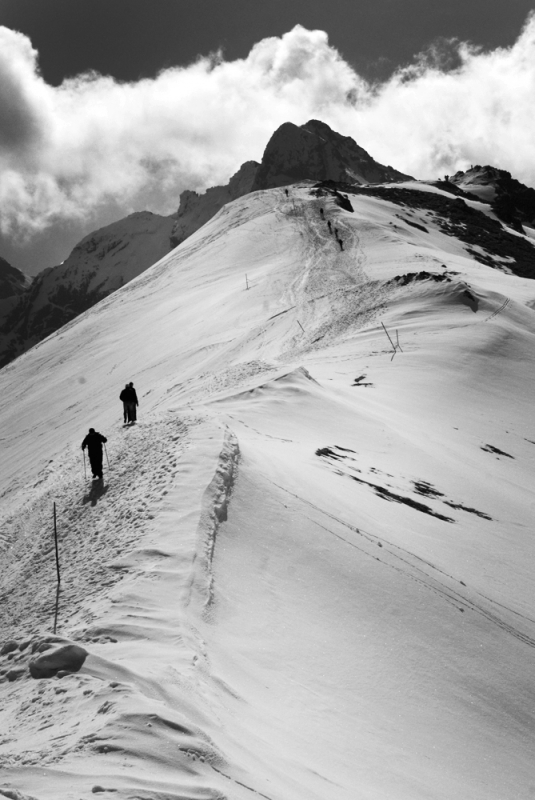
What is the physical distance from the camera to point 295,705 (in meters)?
7.27

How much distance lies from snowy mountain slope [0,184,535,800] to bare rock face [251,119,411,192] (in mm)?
146143

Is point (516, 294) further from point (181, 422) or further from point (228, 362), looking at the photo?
point (181, 422)

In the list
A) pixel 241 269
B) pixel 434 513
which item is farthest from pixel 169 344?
pixel 434 513

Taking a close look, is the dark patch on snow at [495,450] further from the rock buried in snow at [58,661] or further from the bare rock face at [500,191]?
the bare rock face at [500,191]

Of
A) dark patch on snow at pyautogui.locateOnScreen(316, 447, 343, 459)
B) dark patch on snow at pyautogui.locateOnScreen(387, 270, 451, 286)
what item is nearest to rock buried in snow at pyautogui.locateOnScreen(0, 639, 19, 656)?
dark patch on snow at pyautogui.locateOnScreen(316, 447, 343, 459)

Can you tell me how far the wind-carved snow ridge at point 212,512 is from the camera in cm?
880

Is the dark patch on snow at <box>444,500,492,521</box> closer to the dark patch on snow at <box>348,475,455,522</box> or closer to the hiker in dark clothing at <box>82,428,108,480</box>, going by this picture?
the dark patch on snow at <box>348,475,455,522</box>

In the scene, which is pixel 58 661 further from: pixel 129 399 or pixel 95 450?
pixel 129 399

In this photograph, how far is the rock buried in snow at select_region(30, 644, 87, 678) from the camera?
23.2 feet

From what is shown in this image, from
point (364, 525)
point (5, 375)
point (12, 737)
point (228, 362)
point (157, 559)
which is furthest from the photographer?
point (5, 375)

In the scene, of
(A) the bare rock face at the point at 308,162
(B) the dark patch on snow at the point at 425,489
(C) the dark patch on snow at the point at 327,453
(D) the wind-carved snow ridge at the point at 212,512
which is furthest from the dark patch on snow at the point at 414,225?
(A) the bare rock face at the point at 308,162

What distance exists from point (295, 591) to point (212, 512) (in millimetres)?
2058

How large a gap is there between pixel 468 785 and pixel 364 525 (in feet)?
16.0

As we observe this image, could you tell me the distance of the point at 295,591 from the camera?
373 inches
